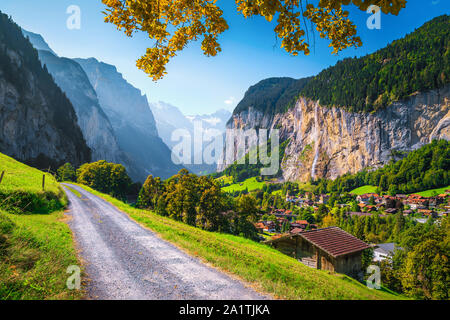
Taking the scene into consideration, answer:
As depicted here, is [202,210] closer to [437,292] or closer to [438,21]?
[437,292]

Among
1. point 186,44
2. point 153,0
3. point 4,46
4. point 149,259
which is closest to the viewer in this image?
point 153,0

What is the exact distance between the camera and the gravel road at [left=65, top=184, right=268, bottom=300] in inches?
180

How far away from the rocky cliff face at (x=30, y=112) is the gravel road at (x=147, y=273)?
79.0 meters

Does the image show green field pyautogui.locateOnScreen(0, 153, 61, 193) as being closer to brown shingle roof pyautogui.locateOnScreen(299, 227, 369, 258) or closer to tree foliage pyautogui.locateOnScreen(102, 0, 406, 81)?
tree foliage pyautogui.locateOnScreen(102, 0, 406, 81)

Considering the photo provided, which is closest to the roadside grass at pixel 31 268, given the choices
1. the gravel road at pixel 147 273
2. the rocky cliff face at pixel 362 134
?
the gravel road at pixel 147 273

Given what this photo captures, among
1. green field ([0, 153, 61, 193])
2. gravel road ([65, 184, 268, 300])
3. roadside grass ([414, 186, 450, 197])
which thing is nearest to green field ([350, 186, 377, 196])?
roadside grass ([414, 186, 450, 197])

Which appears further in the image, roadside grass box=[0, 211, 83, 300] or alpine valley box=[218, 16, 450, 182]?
alpine valley box=[218, 16, 450, 182]

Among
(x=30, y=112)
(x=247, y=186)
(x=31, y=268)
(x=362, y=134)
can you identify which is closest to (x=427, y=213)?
(x=362, y=134)

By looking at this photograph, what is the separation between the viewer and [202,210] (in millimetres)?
Result: 24844

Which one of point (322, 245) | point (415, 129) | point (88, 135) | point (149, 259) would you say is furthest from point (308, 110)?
point (149, 259)

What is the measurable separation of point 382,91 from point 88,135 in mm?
190290

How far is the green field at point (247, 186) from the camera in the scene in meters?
168

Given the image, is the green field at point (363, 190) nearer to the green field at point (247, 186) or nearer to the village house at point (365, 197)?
the village house at point (365, 197)

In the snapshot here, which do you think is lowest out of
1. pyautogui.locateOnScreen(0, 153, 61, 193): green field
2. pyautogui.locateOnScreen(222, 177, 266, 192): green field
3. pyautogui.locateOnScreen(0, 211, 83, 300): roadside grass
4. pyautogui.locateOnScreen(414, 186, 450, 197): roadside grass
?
pyautogui.locateOnScreen(222, 177, 266, 192): green field
